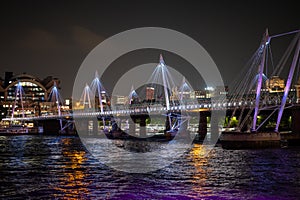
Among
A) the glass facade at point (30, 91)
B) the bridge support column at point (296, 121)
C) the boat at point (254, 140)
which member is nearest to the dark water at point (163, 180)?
the boat at point (254, 140)

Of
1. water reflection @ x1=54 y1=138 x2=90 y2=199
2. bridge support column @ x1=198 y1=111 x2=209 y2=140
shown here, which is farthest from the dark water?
bridge support column @ x1=198 y1=111 x2=209 y2=140

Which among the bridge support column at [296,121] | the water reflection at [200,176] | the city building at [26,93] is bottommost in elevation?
the water reflection at [200,176]

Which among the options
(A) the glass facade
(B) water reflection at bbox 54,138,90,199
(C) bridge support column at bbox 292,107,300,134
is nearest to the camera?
(B) water reflection at bbox 54,138,90,199

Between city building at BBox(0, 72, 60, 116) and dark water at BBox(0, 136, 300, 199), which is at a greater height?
city building at BBox(0, 72, 60, 116)

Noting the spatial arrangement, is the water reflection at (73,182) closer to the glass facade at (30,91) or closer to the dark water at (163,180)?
the dark water at (163,180)

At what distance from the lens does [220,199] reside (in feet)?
69.6

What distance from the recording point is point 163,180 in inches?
1091

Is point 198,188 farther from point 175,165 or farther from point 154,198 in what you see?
point 175,165

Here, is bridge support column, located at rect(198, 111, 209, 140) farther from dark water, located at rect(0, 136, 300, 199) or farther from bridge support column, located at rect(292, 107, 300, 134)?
dark water, located at rect(0, 136, 300, 199)

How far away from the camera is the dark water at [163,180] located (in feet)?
74.5

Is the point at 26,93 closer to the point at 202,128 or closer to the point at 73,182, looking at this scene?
the point at 202,128

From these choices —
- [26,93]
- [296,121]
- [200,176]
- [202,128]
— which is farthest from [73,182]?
[26,93]

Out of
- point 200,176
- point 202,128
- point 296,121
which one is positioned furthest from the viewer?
point 202,128

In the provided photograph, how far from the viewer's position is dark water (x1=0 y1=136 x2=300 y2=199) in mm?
22719
